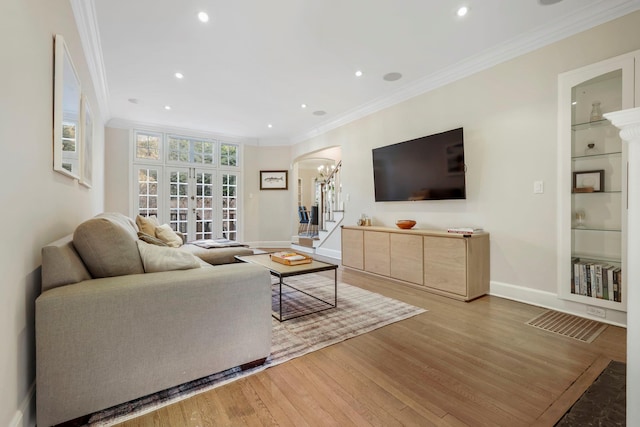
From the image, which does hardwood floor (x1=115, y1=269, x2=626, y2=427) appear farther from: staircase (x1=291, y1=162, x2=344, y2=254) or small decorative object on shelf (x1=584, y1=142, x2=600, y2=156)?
staircase (x1=291, y1=162, x2=344, y2=254)

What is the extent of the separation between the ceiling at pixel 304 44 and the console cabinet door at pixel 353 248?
6.89 ft

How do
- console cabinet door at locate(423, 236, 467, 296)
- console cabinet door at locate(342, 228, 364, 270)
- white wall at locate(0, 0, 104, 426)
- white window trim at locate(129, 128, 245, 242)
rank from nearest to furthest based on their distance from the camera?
white wall at locate(0, 0, 104, 426) → console cabinet door at locate(423, 236, 467, 296) → console cabinet door at locate(342, 228, 364, 270) → white window trim at locate(129, 128, 245, 242)

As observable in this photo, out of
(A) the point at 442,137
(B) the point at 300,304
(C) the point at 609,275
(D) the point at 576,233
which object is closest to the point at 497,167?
(A) the point at 442,137

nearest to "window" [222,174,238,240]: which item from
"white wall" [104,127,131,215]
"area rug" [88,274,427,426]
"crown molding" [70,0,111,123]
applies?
"white wall" [104,127,131,215]

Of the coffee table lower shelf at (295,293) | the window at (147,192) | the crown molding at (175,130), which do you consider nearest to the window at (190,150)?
the crown molding at (175,130)

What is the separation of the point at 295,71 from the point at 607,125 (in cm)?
324

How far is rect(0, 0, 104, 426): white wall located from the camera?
3.61 feet

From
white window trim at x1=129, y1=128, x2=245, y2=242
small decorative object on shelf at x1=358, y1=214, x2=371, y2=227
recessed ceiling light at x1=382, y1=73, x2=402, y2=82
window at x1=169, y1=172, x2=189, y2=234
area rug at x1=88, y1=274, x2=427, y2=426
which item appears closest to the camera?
area rug at x1=88, y1=274, x2=427, y2=426

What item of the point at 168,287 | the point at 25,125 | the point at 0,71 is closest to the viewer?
the point at 0,71

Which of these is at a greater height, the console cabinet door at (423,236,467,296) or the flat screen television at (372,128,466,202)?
the flat screen television at (372,128,466,202)

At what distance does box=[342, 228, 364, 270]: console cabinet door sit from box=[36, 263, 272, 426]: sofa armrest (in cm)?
277

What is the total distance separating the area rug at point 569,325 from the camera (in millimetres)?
2248

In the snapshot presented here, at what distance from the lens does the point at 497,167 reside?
3.21 meters

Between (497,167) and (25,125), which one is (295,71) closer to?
(497,167)
